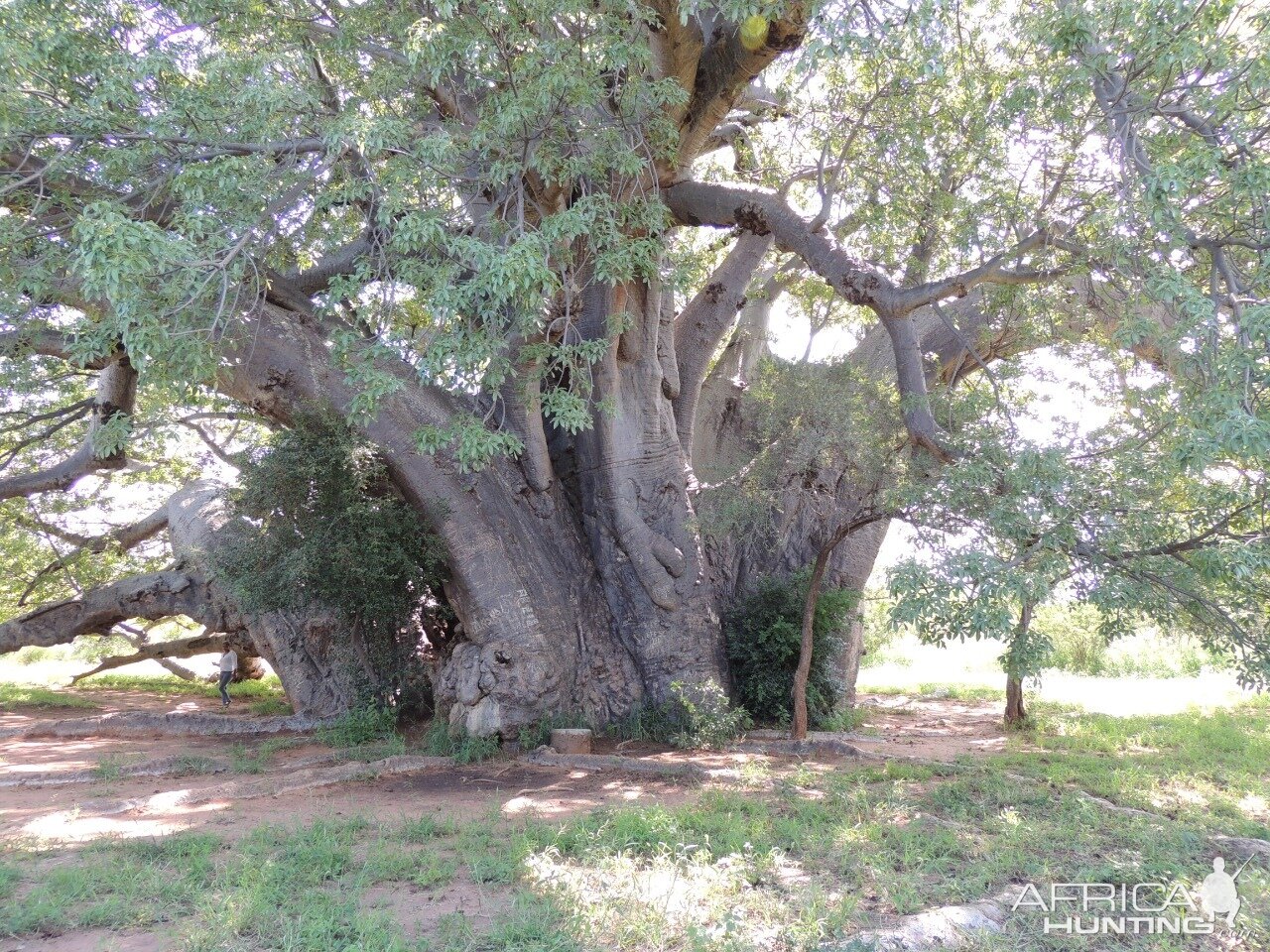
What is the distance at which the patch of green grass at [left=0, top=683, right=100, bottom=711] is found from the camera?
43.4ft

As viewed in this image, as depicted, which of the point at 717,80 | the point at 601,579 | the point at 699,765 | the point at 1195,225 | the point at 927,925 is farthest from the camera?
the point at 601,579

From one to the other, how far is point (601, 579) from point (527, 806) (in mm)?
3437

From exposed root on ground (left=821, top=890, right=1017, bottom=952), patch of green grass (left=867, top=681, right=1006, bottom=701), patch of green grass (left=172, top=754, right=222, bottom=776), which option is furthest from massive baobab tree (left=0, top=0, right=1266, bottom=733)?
patch of green grass (left=867, top=681, right=1006, bottom=701)

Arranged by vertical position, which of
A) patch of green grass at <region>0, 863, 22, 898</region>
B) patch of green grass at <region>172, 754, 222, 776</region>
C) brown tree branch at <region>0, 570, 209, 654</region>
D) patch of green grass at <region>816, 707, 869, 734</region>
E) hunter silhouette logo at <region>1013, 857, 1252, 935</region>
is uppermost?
brown tree branch at <region>0, 570, 209, 654</region>

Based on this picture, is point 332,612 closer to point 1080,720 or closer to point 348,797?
point 348,797

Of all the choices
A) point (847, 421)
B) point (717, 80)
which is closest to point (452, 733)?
point (847, 421)

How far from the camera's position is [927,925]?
13.1 feet

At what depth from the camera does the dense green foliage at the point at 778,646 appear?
32.4 ft

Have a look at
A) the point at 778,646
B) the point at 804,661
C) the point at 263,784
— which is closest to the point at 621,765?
the point at 804,661

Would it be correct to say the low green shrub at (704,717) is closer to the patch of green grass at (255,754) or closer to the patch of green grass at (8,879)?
the patch of green grass at (255,754)

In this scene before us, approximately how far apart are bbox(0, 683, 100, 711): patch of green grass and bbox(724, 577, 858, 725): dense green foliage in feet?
31.8

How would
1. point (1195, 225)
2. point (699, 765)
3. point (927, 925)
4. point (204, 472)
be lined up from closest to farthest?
point (927, 925), point (1195, 225), point (699, 765), point (204, 472)

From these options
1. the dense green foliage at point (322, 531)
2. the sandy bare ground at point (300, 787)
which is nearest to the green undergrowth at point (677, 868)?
the sandy bare ground at point (300, 787)

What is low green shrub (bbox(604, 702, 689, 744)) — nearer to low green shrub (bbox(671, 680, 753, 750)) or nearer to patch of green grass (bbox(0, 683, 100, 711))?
low green shrub (bbox(671, 680, 753, 750))
